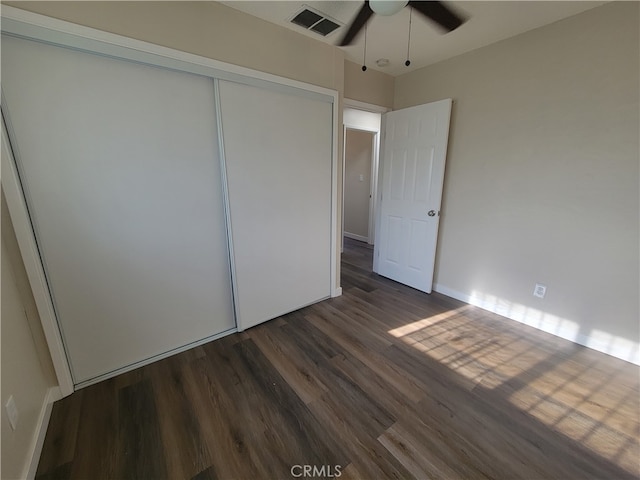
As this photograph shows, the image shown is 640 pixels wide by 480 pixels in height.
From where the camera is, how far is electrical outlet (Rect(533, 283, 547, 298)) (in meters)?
2.26

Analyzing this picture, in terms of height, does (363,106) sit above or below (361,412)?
above

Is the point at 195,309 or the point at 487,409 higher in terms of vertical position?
the point at 195,309

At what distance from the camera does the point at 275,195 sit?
2223mm

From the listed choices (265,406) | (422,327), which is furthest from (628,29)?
(265,406)

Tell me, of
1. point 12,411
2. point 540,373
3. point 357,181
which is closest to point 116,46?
point 12,411

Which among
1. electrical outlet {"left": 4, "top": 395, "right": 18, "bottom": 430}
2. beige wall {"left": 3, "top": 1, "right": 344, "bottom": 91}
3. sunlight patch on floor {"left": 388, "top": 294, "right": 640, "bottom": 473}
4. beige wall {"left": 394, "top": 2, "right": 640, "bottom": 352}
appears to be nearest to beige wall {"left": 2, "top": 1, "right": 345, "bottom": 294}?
beige wall {"left": 3, "top": 1, "right": 344, "bottom": 91}

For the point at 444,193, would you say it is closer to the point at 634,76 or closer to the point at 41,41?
the point at 634,76

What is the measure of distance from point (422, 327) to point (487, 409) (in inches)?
33.3

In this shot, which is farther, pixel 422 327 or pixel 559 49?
pixel 422 327

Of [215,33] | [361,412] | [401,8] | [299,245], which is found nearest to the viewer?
[401,8]

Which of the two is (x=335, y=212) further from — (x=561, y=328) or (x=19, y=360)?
(x=19, y=360)

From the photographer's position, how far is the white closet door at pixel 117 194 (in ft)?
4.51

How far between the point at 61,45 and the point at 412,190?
9.58 feet

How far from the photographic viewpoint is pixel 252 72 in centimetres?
192
